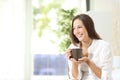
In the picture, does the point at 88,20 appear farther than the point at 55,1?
No

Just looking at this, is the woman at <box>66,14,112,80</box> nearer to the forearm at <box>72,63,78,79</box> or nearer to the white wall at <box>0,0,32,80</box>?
the forearm at <box>72,63,78,79</box>

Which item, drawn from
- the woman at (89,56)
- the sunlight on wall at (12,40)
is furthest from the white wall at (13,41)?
the woman at (89,56)

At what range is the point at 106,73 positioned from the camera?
1041mm

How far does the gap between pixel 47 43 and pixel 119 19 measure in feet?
3.93

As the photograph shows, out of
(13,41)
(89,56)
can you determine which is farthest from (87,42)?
(13,41)

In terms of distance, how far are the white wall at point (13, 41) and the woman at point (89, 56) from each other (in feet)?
7.80

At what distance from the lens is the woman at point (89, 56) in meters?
1.04

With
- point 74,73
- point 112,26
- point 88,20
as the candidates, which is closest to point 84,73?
point 74,73

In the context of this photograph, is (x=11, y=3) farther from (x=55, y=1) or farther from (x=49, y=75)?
(x=49, y=75)

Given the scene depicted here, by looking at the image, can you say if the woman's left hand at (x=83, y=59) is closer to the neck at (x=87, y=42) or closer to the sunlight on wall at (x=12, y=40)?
the neck at (x=87, y=42)

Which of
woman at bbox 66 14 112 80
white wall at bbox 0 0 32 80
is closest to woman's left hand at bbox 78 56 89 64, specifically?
woman at bbox 66 14 112 80

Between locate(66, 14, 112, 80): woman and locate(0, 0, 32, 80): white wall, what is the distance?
238 cm

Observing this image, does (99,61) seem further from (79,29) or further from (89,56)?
(79,29)

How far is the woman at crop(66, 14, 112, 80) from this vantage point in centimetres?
104
